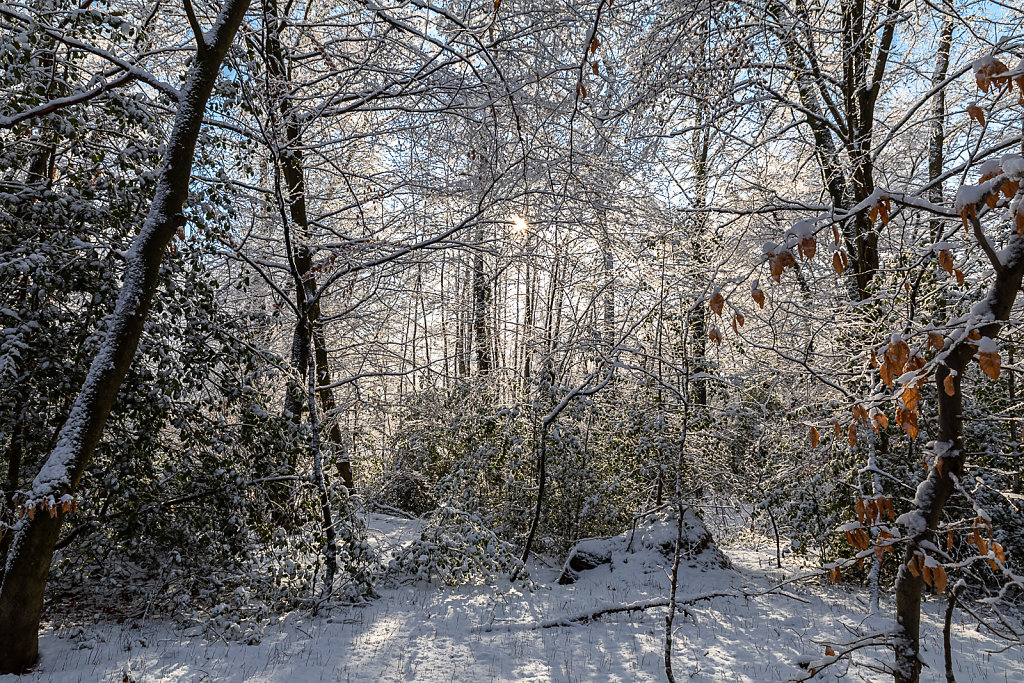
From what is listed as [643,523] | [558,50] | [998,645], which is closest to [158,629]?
[643,523]

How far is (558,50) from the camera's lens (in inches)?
273

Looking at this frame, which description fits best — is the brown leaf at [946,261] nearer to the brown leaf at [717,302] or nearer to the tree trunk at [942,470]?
the tree trunk at [942,470]

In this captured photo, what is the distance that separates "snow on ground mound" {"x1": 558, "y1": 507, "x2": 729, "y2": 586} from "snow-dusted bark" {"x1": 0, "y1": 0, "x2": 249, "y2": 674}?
5770mm

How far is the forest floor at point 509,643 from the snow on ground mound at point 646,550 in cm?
74

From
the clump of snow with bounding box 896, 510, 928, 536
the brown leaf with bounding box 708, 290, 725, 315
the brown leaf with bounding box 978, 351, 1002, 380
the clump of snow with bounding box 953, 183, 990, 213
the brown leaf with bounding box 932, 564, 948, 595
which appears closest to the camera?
the brown leaf with bounding box 978, 351, 1002, 380

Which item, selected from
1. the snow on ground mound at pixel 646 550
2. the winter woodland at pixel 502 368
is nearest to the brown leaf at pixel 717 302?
the winter woodland at pixel 502 368

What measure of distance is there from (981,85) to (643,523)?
8399 millimetres

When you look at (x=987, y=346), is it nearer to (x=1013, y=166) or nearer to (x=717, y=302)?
(x=1013, y=166)

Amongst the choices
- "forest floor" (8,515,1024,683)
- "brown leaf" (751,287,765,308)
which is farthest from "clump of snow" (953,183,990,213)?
"forest floor" (8,515,1024,683)

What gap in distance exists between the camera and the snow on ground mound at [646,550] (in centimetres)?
845

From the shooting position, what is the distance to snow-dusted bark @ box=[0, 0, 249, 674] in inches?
175

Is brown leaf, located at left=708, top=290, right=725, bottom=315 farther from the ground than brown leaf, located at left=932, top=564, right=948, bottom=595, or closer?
farther from the ground

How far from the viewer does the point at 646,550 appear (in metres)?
8.66

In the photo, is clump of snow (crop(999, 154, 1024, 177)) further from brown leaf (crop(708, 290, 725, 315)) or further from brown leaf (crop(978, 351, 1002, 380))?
brown leaf (crop(708, 290, 725, 315))
